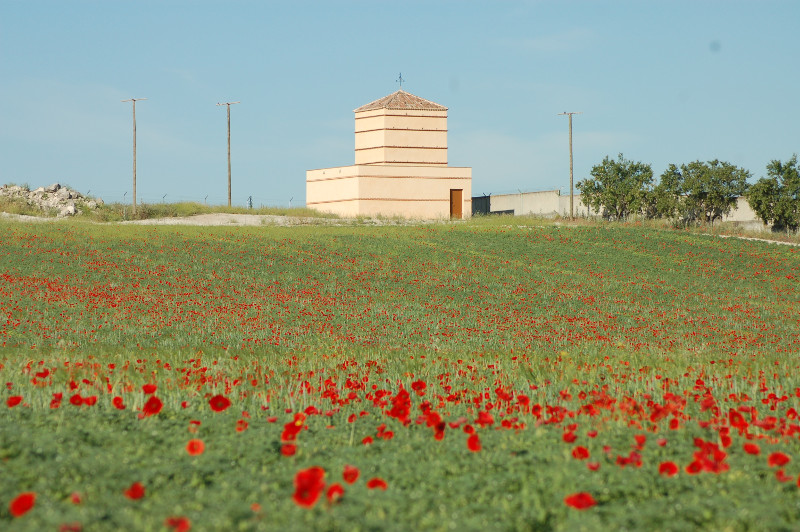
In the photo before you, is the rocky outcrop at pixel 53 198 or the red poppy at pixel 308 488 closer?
the red poppy at pixel 308 488

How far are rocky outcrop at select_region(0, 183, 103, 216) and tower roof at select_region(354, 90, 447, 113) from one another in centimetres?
2178

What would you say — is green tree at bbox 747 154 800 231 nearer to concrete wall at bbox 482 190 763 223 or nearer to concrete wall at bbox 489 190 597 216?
concrete wall at bbox 482 190 763 223

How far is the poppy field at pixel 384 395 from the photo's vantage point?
5.91 m

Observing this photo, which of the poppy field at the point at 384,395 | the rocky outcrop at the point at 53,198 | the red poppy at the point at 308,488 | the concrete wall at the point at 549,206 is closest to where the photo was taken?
the red poppy at the point at 308,488

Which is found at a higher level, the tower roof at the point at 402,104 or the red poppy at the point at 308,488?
the tower roof at the point at 402,104

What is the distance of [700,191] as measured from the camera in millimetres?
64000

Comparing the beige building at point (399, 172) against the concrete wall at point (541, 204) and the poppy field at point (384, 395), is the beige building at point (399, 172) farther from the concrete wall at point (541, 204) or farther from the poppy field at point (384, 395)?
the poppy field at point (384, 395)

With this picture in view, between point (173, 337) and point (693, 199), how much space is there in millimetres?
53620

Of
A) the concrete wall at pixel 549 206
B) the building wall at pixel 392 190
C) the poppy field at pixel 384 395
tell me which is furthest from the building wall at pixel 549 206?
the poppy field at pixel 384 395

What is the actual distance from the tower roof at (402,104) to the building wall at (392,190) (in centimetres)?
472

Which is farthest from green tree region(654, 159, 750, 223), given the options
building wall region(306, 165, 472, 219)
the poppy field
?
the poppy field

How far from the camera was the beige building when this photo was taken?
62500 mm

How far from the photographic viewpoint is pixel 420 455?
7.44 metres

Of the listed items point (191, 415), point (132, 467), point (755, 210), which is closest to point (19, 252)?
point (191, 415)
